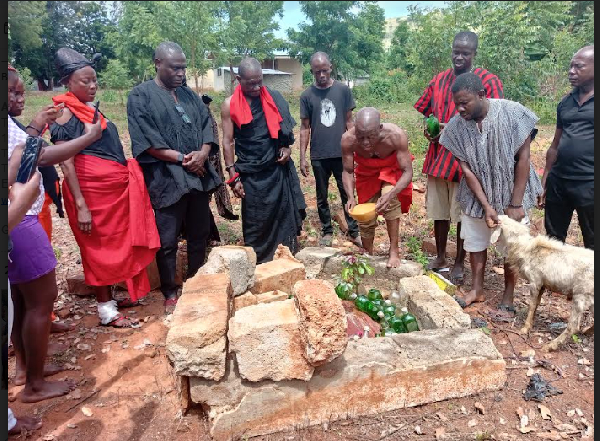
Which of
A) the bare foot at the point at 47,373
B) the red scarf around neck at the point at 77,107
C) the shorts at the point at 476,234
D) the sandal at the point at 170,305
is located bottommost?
the bare foot at the point at 47,373

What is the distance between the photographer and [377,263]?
4293 millimetres

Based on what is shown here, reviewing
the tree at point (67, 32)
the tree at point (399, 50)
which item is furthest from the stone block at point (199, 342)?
the tree at point (67, 32)

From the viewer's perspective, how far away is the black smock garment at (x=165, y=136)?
12.4 feet

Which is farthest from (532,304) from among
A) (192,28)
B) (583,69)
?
(192,28)

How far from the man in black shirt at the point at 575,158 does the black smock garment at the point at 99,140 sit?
3.67m

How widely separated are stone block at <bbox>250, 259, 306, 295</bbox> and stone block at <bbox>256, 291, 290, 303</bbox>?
99mm

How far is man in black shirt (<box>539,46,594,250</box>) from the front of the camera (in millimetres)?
3605

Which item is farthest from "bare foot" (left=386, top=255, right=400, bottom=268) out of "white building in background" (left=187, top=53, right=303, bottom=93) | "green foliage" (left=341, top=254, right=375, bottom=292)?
"white building in background" (left=187, top=53, right=303, bottom=93)

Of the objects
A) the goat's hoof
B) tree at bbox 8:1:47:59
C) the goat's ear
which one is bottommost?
the goat's hoof

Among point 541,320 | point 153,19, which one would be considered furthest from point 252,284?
point 153,19

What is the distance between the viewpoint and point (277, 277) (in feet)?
12.4

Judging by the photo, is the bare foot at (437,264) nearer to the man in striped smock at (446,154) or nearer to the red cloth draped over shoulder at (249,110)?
the man in striped smock at (446,154)

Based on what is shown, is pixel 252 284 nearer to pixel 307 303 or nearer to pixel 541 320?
pixel 307 303

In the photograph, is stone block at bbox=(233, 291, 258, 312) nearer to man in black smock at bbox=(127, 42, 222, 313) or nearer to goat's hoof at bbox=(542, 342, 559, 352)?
man in black smock at bbox=(127, 42, 222, 313)
